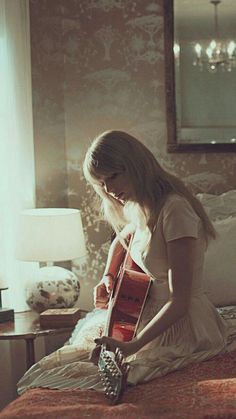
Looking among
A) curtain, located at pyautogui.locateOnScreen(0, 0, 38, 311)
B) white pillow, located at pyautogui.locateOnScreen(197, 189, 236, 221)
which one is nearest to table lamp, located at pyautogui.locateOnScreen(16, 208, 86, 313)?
curtain, located at pyautogui.locateOnScreen(0, 0, 38, 311)

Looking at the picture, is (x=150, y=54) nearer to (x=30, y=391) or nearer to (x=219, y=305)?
(x=219, y=305)

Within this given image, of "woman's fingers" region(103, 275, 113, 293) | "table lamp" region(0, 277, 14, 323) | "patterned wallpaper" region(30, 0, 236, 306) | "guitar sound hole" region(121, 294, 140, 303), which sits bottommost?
"table lamp" region(0, 277, 14, 323)

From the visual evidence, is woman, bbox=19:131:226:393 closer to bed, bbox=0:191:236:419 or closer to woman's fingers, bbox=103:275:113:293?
bed, bbox=0:191:236:419

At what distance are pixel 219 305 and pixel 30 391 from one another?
1.08 m

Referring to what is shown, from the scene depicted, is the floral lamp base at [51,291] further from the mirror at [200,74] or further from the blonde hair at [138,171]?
the blonde hair at [138,171]

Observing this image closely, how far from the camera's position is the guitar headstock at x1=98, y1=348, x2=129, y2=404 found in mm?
1835

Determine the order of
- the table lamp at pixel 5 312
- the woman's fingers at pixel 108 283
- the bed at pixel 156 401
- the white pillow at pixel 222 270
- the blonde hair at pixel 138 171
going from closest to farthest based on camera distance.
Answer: the bed at pixel 156 401 → the blonde hair at pixel 138 171 → the woman's fingers at pixel 108 283 → the white pillow at pixel 222 270 → the table lamp at pixel 5 312

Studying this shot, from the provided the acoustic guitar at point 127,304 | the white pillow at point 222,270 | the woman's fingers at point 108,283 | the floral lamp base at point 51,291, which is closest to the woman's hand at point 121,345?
the acoustic guitar at point 127,304

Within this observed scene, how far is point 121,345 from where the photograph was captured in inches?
78.5

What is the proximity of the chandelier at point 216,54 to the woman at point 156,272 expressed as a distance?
1290 millimetres

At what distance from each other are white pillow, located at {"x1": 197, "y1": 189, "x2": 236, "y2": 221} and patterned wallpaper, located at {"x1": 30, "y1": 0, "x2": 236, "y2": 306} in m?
0.17

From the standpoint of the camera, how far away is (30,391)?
1.99m

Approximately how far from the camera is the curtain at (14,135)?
328 centimetres

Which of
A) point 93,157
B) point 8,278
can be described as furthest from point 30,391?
point 8,278
